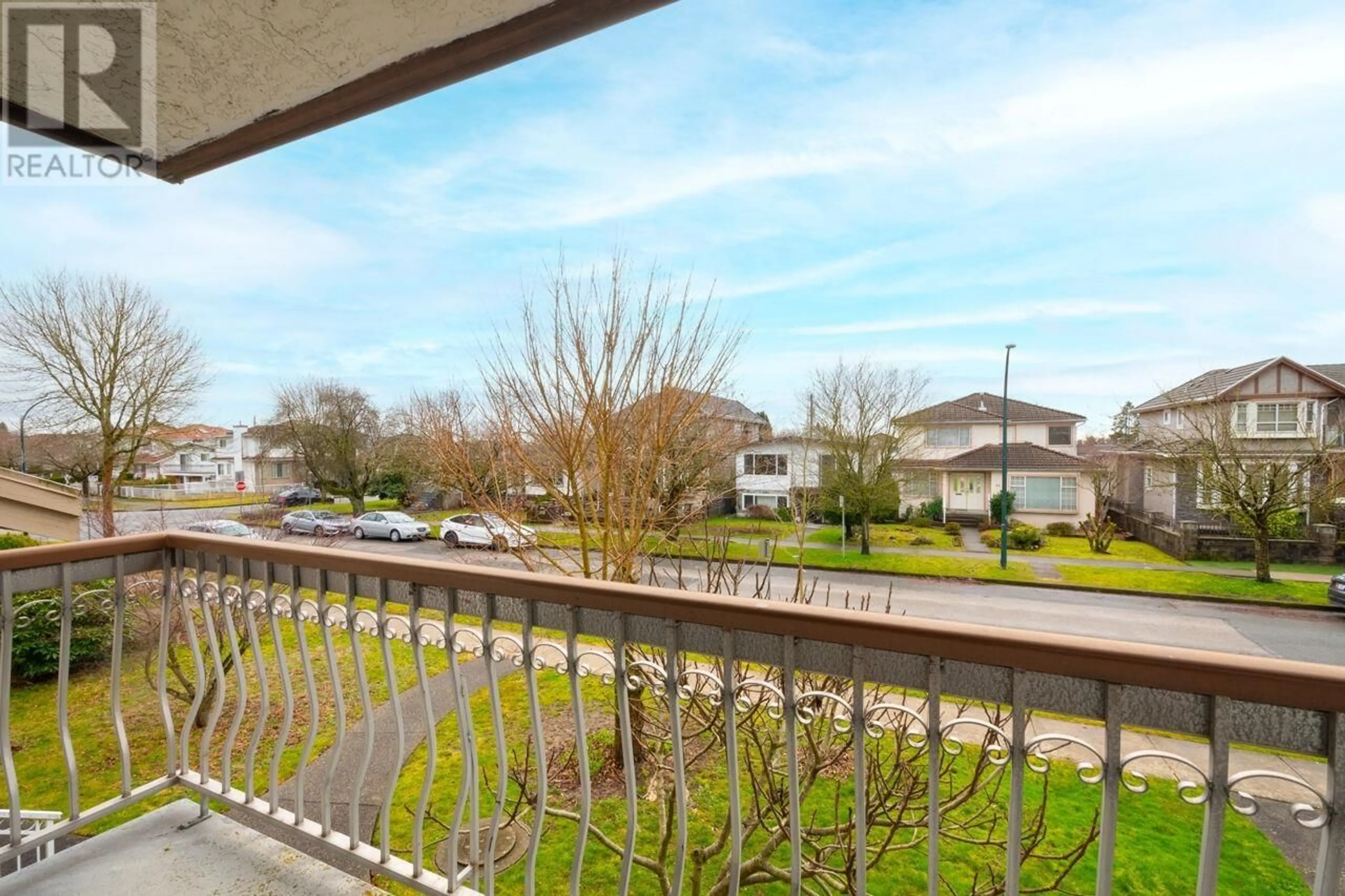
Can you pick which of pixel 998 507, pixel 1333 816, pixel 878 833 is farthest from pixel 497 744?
pixel 998 507

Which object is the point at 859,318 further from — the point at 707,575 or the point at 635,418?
the point at 707,575

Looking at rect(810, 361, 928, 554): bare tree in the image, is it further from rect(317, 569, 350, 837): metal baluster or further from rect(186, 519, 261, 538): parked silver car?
rect(317, 569, 350, 837): metal baluster

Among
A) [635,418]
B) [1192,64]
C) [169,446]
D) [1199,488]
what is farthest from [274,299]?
[1199,488]

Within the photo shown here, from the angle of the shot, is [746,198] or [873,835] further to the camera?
[746,198]

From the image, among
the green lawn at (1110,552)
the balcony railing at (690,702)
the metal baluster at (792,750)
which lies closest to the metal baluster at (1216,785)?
the balcony railing at (690,702)

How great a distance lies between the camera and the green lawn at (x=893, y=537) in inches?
542

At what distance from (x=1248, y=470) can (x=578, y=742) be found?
10870 mm

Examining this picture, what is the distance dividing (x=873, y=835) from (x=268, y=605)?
3.43m

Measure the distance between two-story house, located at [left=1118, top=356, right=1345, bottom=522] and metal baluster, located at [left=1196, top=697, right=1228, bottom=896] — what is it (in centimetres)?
1025

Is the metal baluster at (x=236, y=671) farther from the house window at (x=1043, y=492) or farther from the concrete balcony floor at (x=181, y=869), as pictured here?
the house window at (x=1043, y=492)

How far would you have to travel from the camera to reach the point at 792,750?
1.00 m

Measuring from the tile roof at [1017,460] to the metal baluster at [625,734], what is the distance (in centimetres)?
1629

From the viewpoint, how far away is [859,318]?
13445 mm

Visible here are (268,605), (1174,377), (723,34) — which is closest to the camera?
(268,605)
